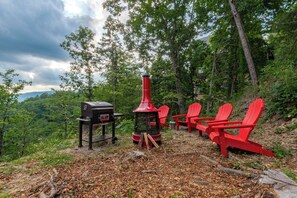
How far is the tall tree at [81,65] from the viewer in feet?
37.5

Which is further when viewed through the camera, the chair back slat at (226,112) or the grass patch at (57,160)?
the chair back slat at (226,112)

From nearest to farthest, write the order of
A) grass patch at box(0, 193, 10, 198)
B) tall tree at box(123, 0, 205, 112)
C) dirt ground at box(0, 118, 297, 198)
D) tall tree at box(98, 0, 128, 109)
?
1. dirt ground at box(0, 118, 297, 198)
2. grass patch at box(0, 193, 10, 198)
3. tall tree at box(123, 0, 205, 112)
4. tall tree at box(98, 0, 128, 109)

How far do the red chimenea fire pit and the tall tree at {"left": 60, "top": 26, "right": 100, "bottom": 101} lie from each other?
8.58 metres

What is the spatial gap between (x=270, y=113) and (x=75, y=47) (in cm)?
1179

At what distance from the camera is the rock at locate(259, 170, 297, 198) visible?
1.53 metres

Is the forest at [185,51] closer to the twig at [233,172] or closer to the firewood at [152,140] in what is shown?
the firewood at [152,140]

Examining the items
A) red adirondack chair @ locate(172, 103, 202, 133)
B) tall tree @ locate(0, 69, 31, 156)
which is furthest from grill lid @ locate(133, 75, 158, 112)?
tall tree @ locate(0, 69, 31, 156)

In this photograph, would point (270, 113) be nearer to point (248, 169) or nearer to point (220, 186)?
point (248, 169)

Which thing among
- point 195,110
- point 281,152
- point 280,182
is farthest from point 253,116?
point 195,110

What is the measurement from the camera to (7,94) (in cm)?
1011

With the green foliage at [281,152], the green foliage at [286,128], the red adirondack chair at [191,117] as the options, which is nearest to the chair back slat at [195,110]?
the red adirondack chair at [191,117]

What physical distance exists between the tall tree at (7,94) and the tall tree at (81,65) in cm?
270

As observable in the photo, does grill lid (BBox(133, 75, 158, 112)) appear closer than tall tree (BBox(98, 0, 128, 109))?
Yes

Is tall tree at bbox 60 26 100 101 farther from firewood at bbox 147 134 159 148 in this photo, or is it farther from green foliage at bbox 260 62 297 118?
green foliage at bbox 260 62 297 118
